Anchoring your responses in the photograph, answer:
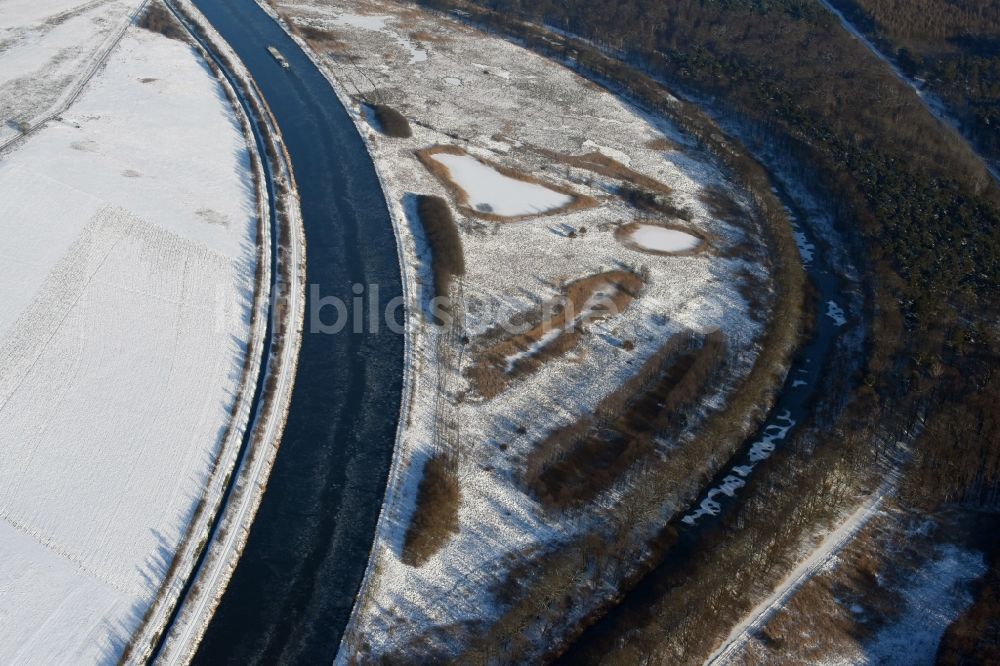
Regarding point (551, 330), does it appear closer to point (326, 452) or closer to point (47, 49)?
point (326, 452)

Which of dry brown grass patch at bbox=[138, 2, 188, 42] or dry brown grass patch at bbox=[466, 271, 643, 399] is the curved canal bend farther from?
dry brown grass patch at bbox=[138, 2, 188, 42]

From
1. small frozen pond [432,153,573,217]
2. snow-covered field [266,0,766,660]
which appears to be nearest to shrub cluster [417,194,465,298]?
snow-covered field [266,0,766,660]

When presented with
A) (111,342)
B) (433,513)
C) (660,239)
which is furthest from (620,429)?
(111,342)

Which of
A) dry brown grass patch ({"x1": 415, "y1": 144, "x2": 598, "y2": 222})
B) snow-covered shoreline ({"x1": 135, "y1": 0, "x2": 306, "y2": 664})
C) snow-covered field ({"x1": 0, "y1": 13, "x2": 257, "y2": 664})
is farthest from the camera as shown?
dry brown grass patch ({"x1": 415, "y1": 144, "x2": 598, "y2": 222})

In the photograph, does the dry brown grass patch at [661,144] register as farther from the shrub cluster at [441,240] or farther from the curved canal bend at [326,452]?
the curved canal bend at [326,452]

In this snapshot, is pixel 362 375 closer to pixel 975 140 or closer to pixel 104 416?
pixel 104 416

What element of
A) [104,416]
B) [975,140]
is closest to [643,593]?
[104,416]

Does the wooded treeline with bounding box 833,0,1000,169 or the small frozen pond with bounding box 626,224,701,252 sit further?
the wooded treeline with bounding box 833,0,1000,169

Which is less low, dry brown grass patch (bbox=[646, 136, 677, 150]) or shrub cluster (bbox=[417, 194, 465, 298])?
dry brown grass patch (bbox=[646, 136, 677, 150])
